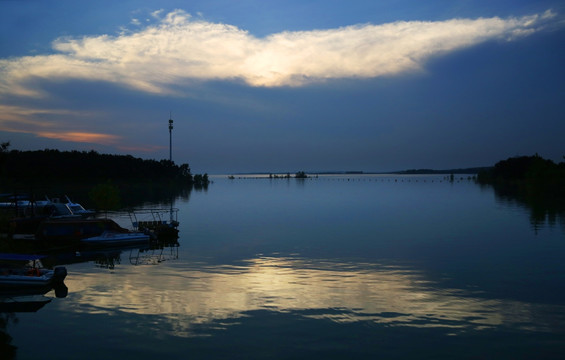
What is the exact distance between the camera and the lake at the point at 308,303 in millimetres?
18891

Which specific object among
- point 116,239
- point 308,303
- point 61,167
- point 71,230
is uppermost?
point 61,167

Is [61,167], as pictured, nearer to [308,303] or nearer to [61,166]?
[61,166]

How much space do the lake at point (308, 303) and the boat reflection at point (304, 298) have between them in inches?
4.1

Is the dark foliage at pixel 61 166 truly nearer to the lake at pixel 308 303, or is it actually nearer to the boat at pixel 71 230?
the boat at pixel 71 230

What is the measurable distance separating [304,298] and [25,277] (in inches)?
667

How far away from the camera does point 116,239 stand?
A: 146 feet

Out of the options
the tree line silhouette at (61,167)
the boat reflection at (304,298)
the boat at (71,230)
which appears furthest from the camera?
the tree line silhouette at (61,167)

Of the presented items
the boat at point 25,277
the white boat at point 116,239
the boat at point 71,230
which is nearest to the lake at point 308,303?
the boat at point 25,277

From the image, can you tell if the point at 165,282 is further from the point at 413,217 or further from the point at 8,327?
the point at 413,217

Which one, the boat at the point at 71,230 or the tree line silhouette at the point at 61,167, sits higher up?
the tree line silhouette at the point at 61,167

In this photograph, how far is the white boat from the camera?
43934 mm

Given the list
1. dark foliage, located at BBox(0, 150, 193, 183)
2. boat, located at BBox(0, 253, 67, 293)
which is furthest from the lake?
dark foliage, located at BBox(0, 150, 193, 183)

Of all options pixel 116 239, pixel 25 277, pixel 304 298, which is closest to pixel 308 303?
pixel 304 298

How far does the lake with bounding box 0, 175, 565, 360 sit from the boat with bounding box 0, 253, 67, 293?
150 centimetres
